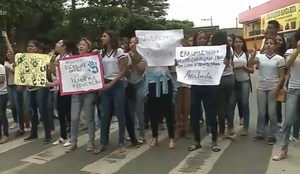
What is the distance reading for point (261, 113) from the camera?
6.83 m

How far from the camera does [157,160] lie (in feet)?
19.5

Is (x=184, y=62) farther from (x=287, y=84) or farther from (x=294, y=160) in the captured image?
(x=294, y=160)

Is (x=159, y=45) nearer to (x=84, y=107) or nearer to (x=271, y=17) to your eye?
(x=84, y=107)

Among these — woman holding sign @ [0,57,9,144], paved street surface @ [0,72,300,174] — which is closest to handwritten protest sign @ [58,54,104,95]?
paved street surface @ [0,72,300,174]

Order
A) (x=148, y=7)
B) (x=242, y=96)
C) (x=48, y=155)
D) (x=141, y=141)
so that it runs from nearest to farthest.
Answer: (x=48, y=155) → (x=141, y=141) → (x=242, y=96) → (x=148, y=7)

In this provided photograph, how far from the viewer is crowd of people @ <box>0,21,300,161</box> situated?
20.3ft

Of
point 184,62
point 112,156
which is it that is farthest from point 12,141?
point 184,62

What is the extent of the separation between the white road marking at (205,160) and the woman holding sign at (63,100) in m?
2.15

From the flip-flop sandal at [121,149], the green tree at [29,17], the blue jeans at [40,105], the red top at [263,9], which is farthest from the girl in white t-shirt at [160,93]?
the red top at [263,9]

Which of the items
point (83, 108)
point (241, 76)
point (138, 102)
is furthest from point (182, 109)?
point (83, 108)

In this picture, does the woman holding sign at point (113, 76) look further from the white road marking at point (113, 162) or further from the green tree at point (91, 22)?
the green tree at point (91, 22)

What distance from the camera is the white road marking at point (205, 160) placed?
5.44m

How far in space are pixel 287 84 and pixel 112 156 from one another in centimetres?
282

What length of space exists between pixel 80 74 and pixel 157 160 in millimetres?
1835
